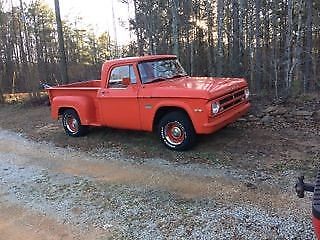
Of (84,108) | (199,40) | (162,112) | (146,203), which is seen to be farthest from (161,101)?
(199,40)

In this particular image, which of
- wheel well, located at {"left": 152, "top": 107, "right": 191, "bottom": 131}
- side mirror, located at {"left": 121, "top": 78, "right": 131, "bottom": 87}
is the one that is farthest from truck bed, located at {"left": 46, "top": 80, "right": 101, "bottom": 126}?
wheel well, located at {"left": 152, "top": 107, "right": 191, "bottom": 131}

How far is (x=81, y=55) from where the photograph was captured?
26.9 meters

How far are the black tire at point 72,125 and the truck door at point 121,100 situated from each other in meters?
1.04

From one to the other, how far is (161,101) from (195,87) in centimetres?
→ 70

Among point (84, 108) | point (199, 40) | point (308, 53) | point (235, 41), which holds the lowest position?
point (84, 108)

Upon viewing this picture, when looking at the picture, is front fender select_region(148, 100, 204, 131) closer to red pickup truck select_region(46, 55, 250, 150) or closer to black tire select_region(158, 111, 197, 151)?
red pickup truck select_region(46, 55, 250, 150)

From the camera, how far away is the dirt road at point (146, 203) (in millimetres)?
3639

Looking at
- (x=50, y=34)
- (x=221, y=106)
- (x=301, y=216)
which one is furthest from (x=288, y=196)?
(x=50, y=34)

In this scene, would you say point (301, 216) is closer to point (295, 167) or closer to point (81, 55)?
point (295, 167)

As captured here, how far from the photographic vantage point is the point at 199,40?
63.0 ft

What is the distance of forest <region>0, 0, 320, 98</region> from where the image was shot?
44.2 ft

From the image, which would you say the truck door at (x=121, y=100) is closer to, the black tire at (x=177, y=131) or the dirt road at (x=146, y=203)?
the black tire at (x=177, y=131)

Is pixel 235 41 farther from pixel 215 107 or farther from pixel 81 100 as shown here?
pixel 215 107

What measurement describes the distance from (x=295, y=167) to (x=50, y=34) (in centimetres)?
1908
